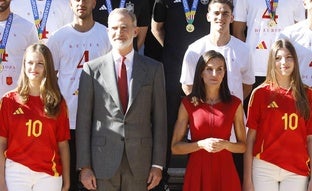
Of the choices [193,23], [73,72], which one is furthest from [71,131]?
[193,23]

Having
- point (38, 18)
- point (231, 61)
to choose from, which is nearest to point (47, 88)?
point (38, 18)

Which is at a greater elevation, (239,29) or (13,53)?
(239,29)

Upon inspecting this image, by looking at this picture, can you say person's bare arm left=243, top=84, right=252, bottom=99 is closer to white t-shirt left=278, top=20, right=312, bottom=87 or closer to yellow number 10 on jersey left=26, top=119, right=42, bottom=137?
white t-shirt left=278, top=20, right=312, bottom=87

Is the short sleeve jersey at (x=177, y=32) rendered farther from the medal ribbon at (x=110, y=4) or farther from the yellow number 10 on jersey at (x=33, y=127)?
the yellow number 10 on jersey at (x=33, y=127)

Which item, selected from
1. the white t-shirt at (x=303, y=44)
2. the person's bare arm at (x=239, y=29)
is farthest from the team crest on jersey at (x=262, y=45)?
the white t-shirt at (x=303, y=44)

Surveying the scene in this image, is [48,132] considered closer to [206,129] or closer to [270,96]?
[206,129]

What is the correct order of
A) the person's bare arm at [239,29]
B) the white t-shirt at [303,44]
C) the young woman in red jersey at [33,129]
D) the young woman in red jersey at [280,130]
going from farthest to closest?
1. the person's bare arm at [239,29]
2. the white t-shirt at [303,44]
3. the young woman in red jersey at [280,130]
4. the young woman in red jersey at [33,129]

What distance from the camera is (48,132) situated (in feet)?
17.4

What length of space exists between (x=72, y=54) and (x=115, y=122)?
3.40ft

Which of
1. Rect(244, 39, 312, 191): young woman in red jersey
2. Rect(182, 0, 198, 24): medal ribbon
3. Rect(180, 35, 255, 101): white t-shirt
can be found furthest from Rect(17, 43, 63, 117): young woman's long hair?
Rect(182, 0, 198, 24): medal ribbon

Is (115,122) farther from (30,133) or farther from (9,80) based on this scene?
(9,80)

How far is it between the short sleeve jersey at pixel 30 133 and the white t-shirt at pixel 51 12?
1.53 m

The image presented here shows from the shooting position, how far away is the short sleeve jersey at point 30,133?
5234mm

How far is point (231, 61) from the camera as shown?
5965 millimetres
